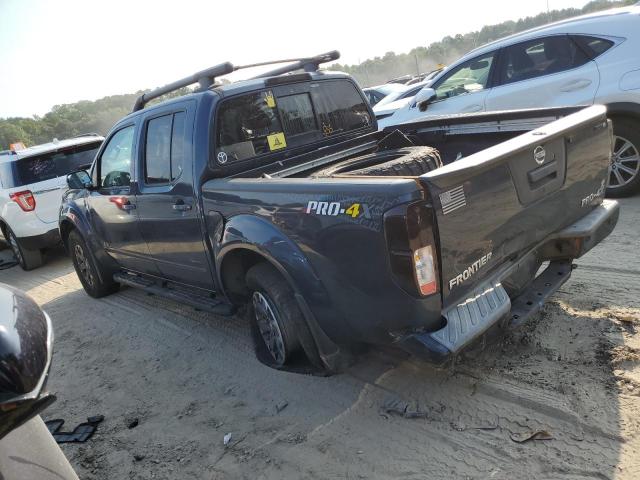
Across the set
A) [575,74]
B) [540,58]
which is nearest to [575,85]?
[575,74]

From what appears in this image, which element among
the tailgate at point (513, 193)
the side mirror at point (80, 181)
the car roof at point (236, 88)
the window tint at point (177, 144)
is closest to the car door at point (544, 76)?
the tailgate at point (513, 193)

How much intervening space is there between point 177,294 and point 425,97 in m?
4.27

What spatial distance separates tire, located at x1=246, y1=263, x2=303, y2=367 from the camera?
3256 mm

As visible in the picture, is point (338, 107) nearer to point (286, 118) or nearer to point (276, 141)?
point (286, 118)

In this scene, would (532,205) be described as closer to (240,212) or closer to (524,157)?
(524,157)

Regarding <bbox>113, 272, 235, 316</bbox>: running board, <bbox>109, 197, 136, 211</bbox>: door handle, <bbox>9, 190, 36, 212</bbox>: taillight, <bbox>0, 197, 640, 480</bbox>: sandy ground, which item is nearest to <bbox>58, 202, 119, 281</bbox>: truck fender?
<bbox>113, 272, 235, 316</bbox>: running board

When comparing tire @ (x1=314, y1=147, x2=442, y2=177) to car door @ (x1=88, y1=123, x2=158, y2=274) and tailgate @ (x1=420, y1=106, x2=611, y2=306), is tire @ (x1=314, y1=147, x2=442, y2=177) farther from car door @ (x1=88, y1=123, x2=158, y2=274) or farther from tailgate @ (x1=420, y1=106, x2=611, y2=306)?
car door @ (x1=88, y1=123, x2=158, y2=274)

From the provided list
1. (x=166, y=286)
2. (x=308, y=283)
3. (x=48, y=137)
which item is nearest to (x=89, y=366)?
(x=166, y=286)

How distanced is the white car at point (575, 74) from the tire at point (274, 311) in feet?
13.7

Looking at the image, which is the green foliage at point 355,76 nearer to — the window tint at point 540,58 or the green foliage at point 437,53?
the green foliage at point 437,53

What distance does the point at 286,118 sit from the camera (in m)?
4.12

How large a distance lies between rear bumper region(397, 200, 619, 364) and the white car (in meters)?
2.34

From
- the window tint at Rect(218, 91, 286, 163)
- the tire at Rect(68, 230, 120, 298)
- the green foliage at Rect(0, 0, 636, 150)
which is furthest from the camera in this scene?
the green foliage at Rect(0, 0, 636, 150)

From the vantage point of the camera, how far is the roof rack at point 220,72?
3.86 m
